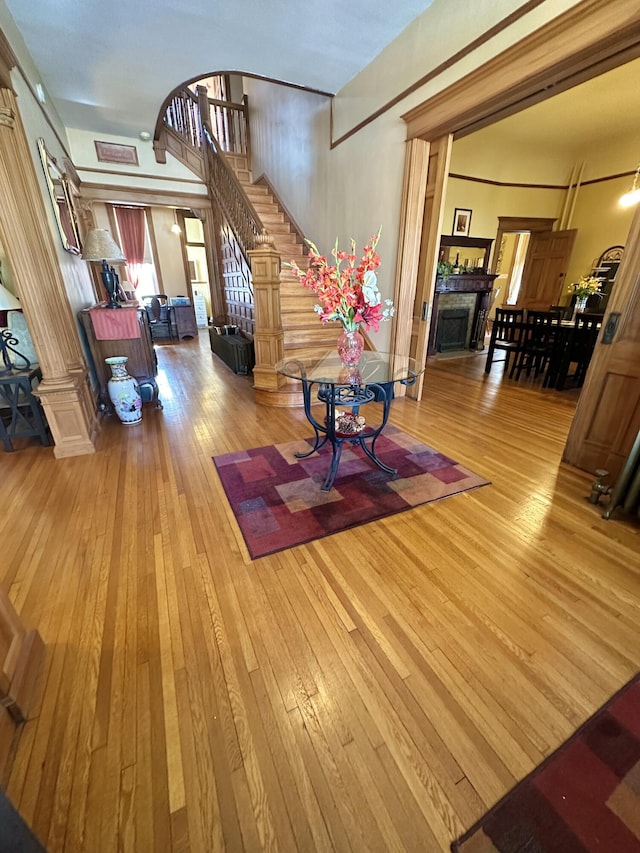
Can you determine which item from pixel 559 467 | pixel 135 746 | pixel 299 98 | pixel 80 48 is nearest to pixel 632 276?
pixel 559 467

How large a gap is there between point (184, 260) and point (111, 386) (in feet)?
22.4

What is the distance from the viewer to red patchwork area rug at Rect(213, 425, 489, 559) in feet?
6.63

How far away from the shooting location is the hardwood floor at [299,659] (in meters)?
0.97

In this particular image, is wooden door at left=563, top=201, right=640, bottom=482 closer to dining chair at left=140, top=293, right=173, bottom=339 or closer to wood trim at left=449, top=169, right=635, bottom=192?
wood trim at left=449, top=169, right=635, bottom=192

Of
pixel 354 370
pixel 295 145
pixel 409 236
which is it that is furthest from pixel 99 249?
pixel 295 145

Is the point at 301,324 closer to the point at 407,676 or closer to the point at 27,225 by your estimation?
the point at 27,225

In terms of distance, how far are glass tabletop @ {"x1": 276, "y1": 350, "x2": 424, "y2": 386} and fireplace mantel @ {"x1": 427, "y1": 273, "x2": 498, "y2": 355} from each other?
12.2 feet

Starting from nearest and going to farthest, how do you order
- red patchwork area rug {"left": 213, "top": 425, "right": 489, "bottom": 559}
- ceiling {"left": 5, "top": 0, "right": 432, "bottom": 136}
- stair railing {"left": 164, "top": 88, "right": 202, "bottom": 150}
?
red patchwork area rug {"left": 213, "top": 425, "right": 489, "bottom": 559} < ceiling {"left": 5, "top": 0, "right": 432, "bottom": 136} < stair railing {"left": 164, "top": 88, "right": 202, "bottom": 150}

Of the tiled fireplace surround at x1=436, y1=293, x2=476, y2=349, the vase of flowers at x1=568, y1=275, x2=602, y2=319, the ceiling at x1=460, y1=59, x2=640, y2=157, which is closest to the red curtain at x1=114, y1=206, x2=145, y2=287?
the tiled fireplace surround at x1=436, y1=293, x2=476, y2=349

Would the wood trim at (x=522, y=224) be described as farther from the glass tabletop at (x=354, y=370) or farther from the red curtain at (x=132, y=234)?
the red curtain at (x=132, y=234)

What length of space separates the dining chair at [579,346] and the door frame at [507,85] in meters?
2.09

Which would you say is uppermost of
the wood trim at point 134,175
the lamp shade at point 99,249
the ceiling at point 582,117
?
the ceiling at point 582,117

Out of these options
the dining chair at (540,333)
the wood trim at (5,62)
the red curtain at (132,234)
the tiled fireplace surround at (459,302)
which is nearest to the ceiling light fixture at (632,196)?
the tiled fireplace surround at (459,302)

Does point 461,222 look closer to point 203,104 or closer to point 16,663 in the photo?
point 203,104
